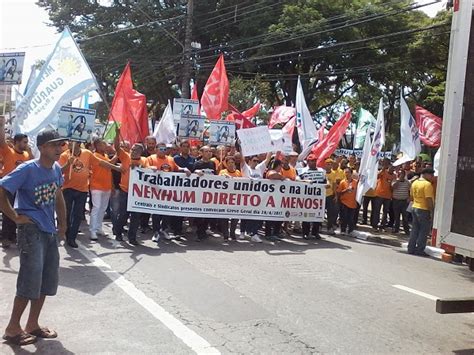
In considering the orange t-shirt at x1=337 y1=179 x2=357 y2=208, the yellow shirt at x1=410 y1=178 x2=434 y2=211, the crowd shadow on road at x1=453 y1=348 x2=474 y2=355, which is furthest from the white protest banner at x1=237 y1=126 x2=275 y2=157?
the crowd shadow on road at x1=453 y1=348 x2=474 y2=355

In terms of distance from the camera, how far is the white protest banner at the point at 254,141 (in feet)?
37.2

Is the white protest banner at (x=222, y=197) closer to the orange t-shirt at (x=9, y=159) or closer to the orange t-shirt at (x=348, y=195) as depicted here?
the orange t-shirt at (x=348, y=195)

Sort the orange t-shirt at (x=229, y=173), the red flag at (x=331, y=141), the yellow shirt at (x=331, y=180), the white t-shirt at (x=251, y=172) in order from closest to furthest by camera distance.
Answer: the orange t-shirt at (x=229, y=173) < the white t-shirt at (x=251, y=172) < the yellow shirt at (x=331, y=180) < the red flag at (x=331, y=141)

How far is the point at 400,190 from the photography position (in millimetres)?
14312

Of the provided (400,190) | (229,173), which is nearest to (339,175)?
(400,190)

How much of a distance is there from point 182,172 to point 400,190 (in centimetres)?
673

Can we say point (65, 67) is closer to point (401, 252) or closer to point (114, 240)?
point (114, 240)

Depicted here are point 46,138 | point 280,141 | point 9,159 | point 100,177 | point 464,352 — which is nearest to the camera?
point 46,138

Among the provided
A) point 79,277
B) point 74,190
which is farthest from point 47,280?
point 74,190

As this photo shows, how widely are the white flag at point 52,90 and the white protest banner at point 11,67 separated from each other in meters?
0.96

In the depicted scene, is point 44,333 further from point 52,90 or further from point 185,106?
point 185,106

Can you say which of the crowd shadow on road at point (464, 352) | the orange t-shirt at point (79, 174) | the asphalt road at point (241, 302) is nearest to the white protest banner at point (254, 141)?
the asphalt road at point (241, 302)

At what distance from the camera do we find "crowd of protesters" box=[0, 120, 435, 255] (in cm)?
909

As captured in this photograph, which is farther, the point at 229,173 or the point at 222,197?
the point at 229,173
